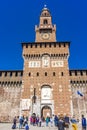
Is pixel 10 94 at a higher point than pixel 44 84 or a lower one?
lower

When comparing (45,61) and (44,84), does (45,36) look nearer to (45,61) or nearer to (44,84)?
(45,61)

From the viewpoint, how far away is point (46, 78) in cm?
3033

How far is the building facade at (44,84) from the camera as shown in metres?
28.7

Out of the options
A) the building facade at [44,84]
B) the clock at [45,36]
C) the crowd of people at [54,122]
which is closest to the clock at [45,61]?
the building facade at [44,84]

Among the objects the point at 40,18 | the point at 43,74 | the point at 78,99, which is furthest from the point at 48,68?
the point at 40,18

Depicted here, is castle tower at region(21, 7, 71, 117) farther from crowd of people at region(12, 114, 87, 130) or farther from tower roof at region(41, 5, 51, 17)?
crowd of people at region(12, 114, 87, 130)

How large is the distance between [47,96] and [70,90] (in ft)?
11.6

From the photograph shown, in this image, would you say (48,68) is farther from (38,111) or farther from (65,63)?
(38,111)

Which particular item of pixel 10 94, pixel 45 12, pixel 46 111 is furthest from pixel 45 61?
pixel 45 12

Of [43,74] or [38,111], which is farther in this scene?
[43,74]

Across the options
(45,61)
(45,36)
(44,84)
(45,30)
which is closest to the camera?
(44,84)

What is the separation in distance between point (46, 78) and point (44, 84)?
1.03 metres

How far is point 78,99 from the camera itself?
29.8 m

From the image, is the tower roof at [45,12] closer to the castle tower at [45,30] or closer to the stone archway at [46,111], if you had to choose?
the castle tower at [45,30]
